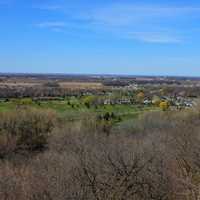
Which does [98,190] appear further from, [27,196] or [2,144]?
[2,144]

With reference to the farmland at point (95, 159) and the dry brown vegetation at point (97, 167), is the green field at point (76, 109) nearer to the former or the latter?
the farmland at point (95, 159)

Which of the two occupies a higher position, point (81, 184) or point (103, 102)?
point (81, 184)

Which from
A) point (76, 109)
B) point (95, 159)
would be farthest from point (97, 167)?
point (76, 109)

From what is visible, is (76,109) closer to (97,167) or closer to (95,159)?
(95,159)

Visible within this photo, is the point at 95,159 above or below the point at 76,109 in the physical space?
above

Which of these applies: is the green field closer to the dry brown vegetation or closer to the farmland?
the farmland

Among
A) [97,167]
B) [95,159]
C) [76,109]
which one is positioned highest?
[97,167]

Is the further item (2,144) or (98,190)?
(2,144)

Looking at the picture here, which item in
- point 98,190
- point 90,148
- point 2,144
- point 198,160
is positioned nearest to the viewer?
point 98,190

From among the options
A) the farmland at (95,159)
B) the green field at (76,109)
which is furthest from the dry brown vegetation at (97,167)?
the green field at (76,109)

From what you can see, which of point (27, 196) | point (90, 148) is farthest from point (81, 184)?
point (90, 148)
